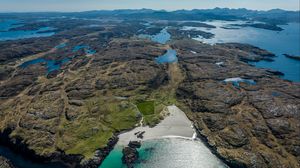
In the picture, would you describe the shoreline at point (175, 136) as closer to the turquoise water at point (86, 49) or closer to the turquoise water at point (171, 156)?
the turquoise water at point (171, 156)

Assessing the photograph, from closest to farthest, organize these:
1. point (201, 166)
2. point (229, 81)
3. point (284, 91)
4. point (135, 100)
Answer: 1. point (201, 166)
2. point (135, 100)
3. point (284, 91)
4. point (229, 81)

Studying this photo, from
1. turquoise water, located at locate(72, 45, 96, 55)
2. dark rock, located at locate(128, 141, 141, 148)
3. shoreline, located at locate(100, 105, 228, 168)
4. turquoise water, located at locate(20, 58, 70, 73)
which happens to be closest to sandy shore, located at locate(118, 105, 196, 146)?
shoreline, located at locate(100, 105, 228, 168)

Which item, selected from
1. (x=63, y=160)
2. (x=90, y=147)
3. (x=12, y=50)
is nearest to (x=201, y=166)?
(x=90, y=147)

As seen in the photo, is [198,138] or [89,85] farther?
[89,85]

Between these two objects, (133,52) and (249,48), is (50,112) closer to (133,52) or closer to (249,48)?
(133,52)

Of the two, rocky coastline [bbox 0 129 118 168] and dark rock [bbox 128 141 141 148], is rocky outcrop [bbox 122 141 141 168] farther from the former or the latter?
rocky coastline [bbox 0 129 118 168]
